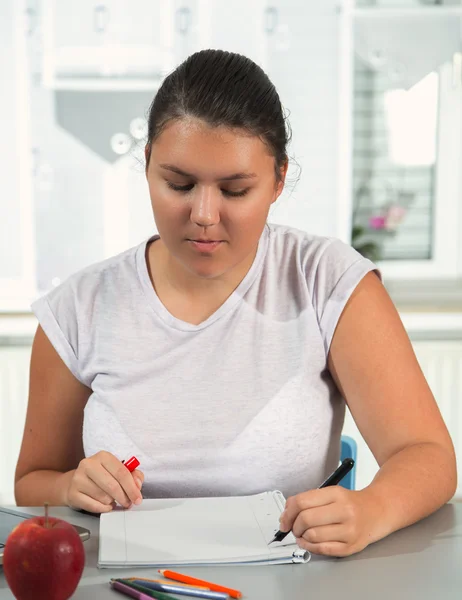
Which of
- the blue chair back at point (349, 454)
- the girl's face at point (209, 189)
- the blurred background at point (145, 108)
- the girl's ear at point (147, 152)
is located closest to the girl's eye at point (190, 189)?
the girl's face at point (209, 189)

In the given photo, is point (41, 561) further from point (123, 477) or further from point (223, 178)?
point (223, 178)

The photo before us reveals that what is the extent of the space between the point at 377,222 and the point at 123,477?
224 cm

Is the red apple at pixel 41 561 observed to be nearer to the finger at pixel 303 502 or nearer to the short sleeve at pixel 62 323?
the finger at pixel 303 502

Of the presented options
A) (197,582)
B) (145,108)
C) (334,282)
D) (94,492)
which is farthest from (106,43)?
(197,582)

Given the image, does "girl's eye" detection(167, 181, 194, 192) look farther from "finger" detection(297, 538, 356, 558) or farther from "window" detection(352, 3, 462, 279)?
"window" detection(352, 3, 462, 279)

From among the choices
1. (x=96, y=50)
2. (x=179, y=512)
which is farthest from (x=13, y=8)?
(x=179, y=512)

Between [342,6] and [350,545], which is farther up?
[342,6]

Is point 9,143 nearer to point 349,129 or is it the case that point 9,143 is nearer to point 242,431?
point 349,129

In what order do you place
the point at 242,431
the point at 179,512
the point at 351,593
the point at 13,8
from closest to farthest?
the point at 351,593, the point at 179,512, the point at 242,431, the point at 13,8

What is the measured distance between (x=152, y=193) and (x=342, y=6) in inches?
81.4

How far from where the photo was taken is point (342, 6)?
118 inches

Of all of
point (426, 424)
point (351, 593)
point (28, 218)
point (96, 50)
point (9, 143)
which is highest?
point (96, 50)

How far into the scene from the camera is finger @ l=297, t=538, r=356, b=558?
0.98 m

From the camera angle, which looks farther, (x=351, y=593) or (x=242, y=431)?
(x=242, y=431)
